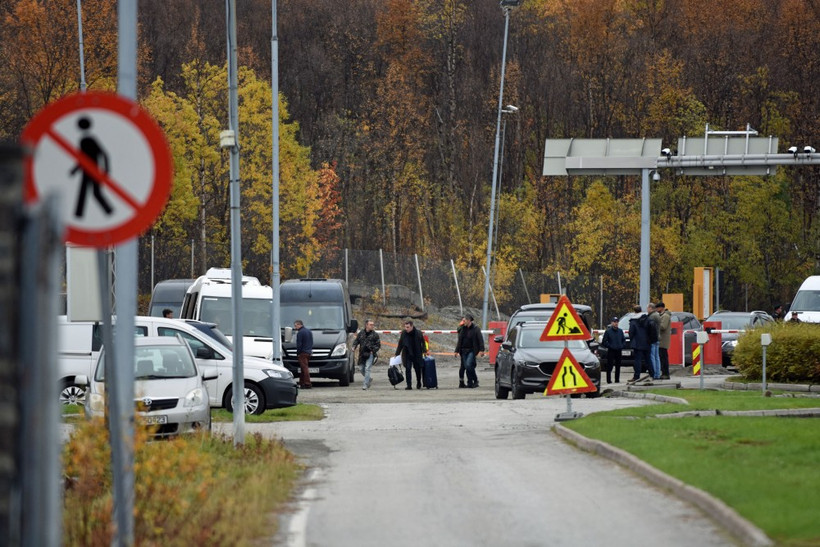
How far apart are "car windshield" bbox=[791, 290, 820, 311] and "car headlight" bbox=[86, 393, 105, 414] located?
1032 inches

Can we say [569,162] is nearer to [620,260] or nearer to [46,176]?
[620,260]

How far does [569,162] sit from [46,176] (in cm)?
3744

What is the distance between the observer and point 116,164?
7723 mm

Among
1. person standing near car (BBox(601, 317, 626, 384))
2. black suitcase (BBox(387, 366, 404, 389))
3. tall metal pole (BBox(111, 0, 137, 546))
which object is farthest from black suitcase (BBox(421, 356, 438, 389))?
tall metal pole (BBox(111, 0, 137, 546))

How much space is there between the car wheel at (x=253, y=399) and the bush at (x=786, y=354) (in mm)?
10722

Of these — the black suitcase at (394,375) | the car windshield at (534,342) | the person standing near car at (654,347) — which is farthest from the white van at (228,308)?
the person standing near car at (654,347)

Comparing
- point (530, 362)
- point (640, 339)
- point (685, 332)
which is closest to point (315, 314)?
point (640, 339)

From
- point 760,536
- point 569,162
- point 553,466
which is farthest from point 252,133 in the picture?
point 760,536

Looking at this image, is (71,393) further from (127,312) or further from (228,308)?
(127,312)

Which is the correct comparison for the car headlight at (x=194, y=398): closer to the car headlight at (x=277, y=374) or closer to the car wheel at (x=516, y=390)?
the car headlight at (x=277, y=374)

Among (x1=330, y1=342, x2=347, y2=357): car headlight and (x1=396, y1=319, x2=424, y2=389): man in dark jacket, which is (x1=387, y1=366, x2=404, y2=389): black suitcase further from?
Result: (x1=330, y1=342, x2=347, y2=357): car headlight

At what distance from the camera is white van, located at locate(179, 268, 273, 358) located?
34.5 m

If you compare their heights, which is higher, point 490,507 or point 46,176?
point 46,176

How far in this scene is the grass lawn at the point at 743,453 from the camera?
10984 mm
